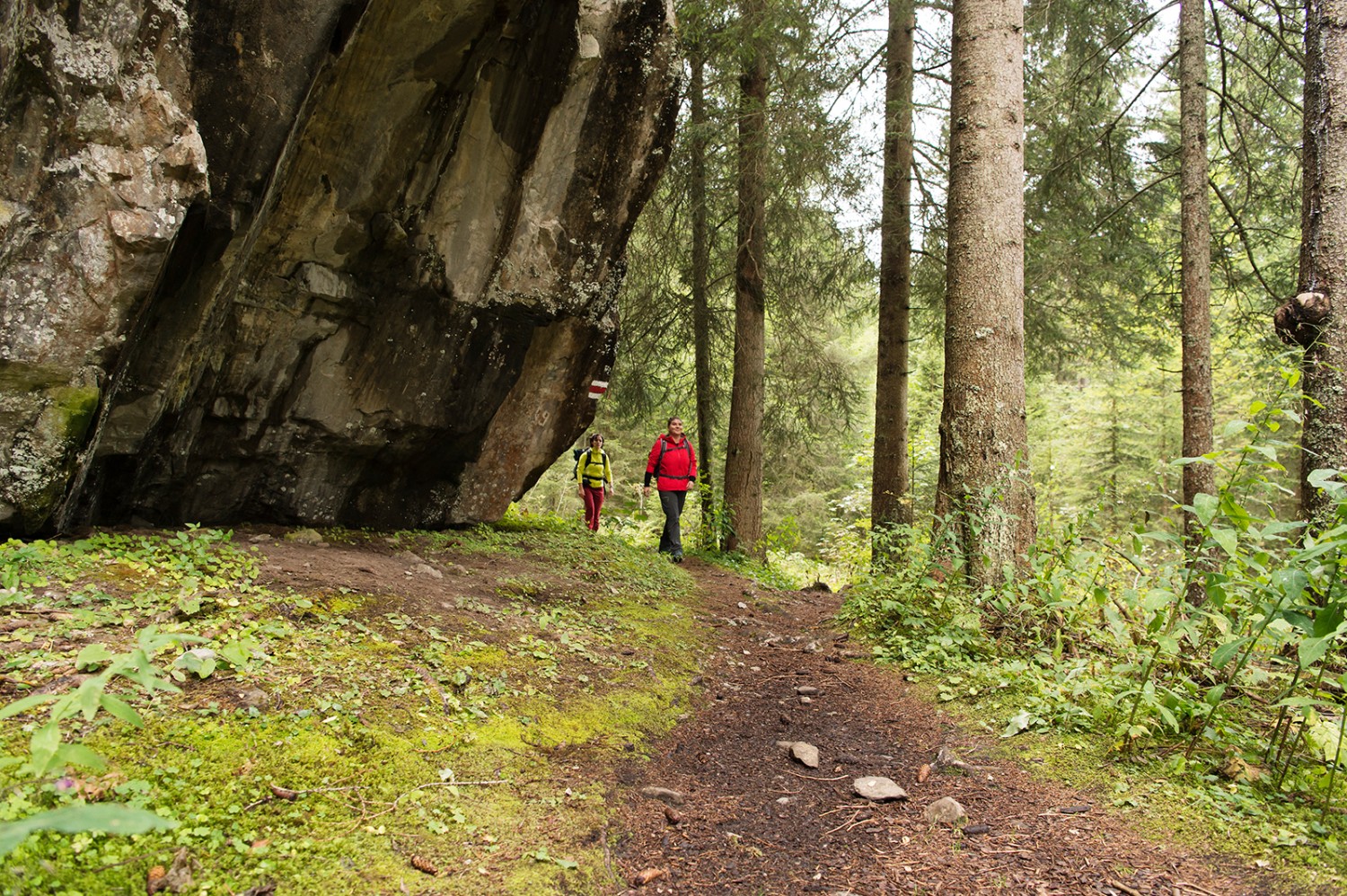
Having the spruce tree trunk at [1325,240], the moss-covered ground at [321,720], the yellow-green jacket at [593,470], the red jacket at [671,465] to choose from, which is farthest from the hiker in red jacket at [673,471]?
the spruce tree trunk at [1325,240]

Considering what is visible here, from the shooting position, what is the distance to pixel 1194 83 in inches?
363

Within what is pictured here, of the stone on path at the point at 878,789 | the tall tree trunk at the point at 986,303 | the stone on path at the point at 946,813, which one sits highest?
the tall tree trunk at the point at 986,303

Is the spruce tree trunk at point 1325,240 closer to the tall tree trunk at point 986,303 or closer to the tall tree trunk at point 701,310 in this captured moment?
the tall tree trunk at point 986,303

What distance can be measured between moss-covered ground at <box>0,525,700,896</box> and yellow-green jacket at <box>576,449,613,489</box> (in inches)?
237

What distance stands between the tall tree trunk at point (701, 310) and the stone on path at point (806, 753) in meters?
8.17

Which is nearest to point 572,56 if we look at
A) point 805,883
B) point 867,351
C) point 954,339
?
point 954,339

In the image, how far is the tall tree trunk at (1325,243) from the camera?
5.38 metres

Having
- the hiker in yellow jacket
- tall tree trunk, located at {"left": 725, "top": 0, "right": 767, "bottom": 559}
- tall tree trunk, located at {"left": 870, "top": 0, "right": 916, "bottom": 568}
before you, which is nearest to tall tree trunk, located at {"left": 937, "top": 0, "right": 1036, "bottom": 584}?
tall tree trunk, located at {"left": 870, "top": 0, "right": 916, "bottom": 568}

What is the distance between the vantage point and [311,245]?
22.7 ft

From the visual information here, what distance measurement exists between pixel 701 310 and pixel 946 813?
10217 millimetres

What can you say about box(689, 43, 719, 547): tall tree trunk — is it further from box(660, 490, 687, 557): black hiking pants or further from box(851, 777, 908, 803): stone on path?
box(851, 777, 908, 803): stone on path

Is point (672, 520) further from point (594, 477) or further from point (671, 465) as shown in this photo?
point (594, 477)

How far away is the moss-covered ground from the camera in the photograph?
2393 millimetres

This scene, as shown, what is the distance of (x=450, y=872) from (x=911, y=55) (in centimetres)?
1172
